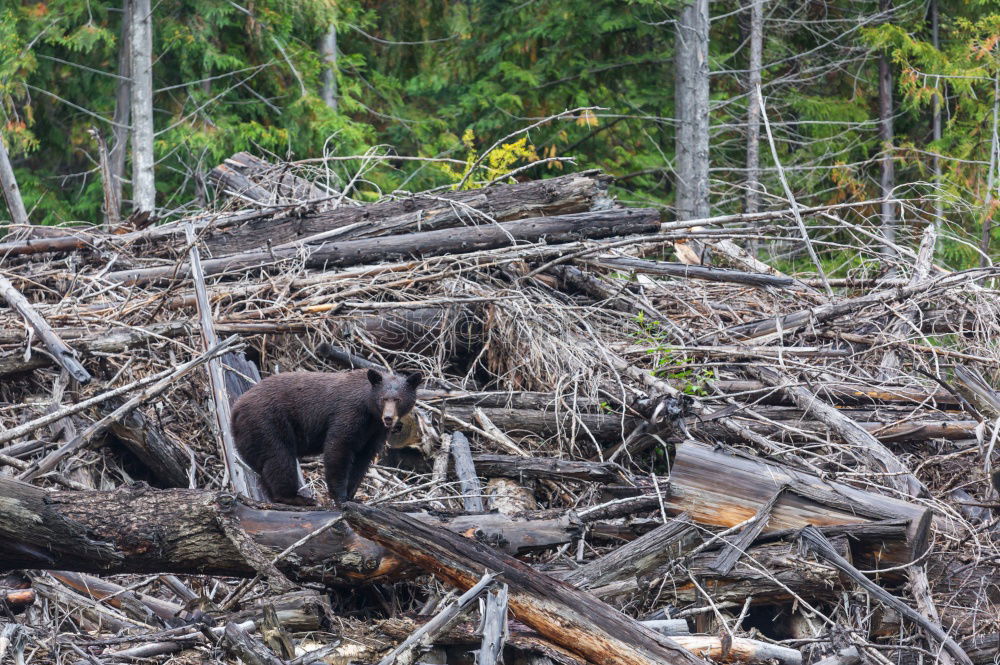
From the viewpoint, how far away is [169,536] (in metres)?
4.91

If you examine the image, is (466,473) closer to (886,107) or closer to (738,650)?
(738,650)

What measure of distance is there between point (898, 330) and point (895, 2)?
38.0ft

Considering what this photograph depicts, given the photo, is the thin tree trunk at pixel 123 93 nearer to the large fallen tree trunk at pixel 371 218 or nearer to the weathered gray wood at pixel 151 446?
the large fallen tree trunk at pixel 371 218

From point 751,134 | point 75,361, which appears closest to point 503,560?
point 75,361

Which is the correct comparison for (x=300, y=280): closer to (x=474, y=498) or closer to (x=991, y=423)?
(x=474, y=498)

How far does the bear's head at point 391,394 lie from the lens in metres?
5.94

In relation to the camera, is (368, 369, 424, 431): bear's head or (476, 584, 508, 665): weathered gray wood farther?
(368, 369, 424, 431): bear's head

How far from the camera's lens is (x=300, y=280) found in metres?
8.45

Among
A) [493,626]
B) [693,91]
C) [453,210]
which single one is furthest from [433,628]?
[693,91]

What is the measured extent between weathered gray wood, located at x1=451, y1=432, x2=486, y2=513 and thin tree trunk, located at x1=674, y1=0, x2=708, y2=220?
352 inches

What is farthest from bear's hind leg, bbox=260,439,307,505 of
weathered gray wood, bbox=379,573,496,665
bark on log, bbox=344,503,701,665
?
weathered gray wood, bbox=379,573,496,665

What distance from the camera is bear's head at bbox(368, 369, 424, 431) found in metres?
5.94

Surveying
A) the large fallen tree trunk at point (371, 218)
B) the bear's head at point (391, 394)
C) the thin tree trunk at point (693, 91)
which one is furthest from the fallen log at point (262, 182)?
the thin tree trunk at point (693, 91)

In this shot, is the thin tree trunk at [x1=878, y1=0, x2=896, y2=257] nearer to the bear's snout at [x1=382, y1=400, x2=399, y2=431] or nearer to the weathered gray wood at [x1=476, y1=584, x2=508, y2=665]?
the bear's snout at [x1=382, y1=400, x2=399, y2=431]
